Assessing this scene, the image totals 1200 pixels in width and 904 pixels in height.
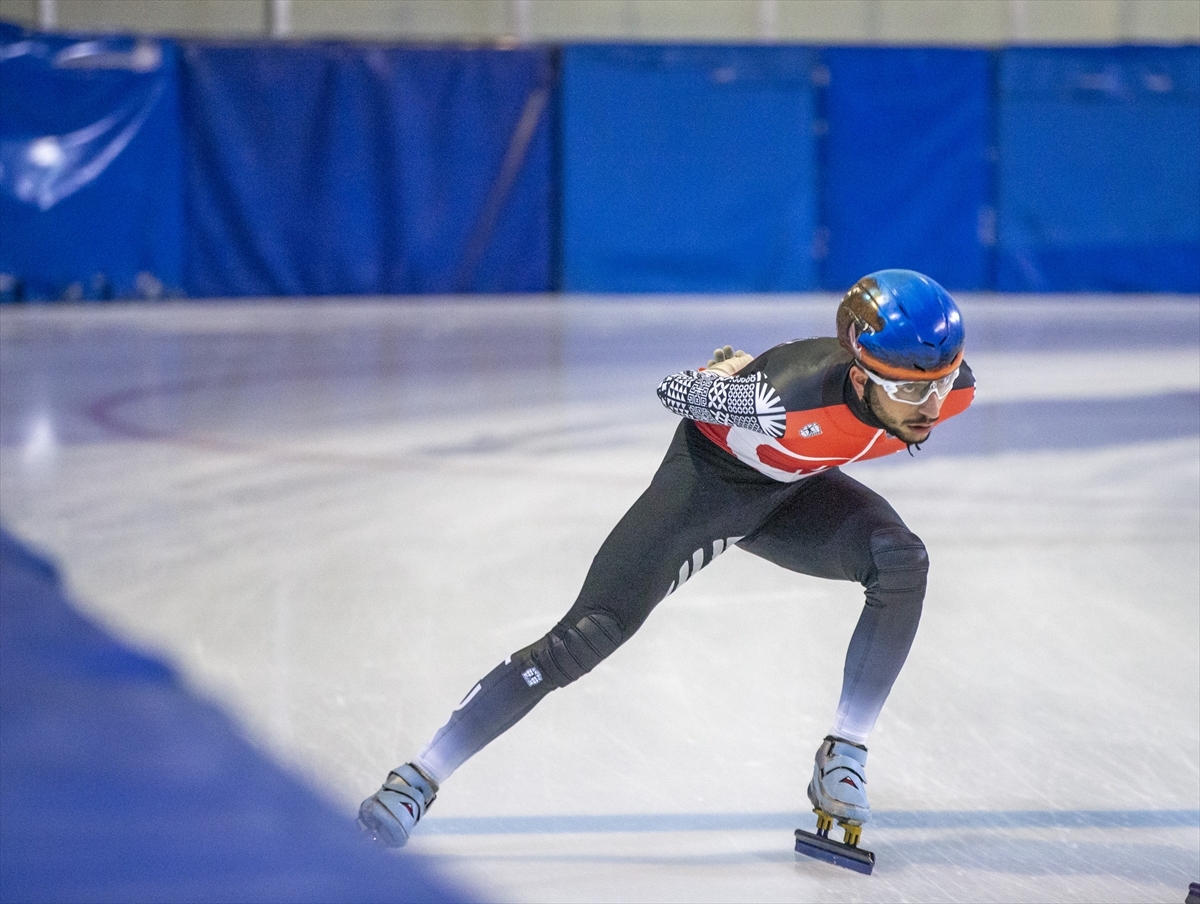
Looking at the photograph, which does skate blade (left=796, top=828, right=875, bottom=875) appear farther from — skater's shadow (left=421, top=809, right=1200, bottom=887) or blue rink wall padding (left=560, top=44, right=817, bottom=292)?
blue rink wall padding (left=560, top=44, right=817, bottom=292)

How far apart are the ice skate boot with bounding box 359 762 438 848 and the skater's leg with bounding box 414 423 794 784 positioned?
2 centimetres

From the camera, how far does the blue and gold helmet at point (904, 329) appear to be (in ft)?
7.27

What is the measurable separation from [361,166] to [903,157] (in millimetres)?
4744

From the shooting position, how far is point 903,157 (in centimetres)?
1304

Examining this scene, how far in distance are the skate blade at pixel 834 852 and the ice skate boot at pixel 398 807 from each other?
61 cm

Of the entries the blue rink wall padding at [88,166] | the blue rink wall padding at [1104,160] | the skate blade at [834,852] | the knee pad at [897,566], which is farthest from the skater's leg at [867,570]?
the blue rink wall padding at [1104,160]

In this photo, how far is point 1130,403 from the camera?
7.07m

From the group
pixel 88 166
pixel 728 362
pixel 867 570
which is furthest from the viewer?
pixel 88 166

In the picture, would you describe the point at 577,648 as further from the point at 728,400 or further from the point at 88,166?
the point at 88,166

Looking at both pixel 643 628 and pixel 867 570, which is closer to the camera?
pixel 867 570

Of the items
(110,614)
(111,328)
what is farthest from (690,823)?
(111,328)

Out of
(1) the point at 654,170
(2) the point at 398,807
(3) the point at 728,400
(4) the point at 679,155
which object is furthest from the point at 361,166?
(2) the point at 398,807

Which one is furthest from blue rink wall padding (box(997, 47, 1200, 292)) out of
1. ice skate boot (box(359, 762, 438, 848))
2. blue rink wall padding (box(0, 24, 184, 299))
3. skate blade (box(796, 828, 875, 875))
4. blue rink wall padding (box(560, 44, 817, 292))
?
ice skate boot (box(359, 762, 438, 848))

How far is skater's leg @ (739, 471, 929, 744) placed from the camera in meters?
2.43
